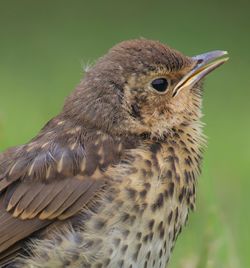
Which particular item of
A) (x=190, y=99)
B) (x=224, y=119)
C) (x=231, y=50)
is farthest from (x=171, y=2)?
(x=190, y=99)

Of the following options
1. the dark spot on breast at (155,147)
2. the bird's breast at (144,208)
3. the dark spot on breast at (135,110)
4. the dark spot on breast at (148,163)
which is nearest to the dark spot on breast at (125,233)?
the bird's breast at (144,208)

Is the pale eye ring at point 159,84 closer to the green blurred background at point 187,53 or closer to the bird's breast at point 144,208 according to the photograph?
the bird's breast at point 144,208

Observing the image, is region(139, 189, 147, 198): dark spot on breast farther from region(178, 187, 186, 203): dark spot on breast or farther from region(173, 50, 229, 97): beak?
region(173, 50, 229, 97): beak

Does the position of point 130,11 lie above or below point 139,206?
above

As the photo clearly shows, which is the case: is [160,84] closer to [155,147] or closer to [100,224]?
[155,147]

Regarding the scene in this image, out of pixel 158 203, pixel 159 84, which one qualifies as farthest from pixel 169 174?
pixel 159 84

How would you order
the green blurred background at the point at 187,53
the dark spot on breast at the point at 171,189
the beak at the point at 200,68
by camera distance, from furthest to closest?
the green blurred background at the point at 187,53, the beak at the point at 200,68, the dark spot on breast at the point at 171,189

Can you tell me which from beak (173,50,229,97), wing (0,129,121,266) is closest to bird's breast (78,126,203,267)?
wing (0,129,121,266)

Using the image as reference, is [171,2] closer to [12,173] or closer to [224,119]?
[224,119]
